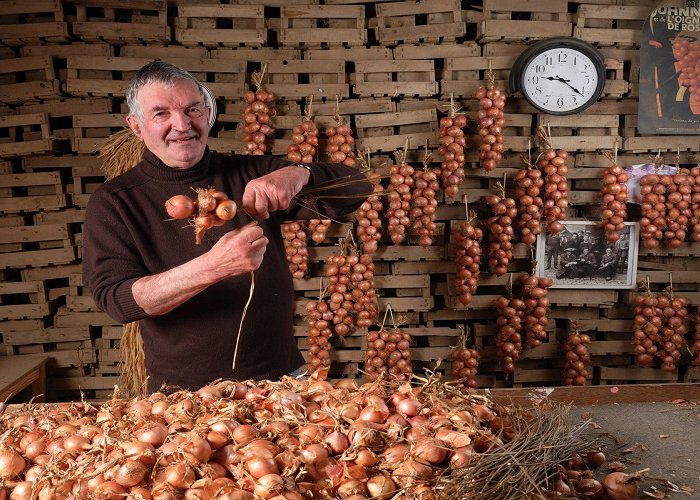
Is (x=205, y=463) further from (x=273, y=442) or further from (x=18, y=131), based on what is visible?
(x=18, y=131)

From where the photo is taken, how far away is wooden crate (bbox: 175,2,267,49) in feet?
11.6

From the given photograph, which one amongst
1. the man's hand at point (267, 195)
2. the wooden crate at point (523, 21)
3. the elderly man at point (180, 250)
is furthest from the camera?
the wooden crate at point (523, 21)

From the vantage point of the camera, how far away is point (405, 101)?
3.68 m

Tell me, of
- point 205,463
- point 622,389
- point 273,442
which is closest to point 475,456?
point 273,442

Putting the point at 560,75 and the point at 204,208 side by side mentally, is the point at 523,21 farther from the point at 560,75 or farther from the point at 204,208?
the point at 204,208

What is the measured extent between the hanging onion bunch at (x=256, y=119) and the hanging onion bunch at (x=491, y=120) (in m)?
1.38

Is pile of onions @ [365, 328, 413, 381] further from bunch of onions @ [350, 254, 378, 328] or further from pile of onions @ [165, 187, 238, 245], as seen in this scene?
pile of onions @ [165, 187, 238, 245]

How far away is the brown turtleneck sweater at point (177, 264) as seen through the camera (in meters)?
1.89

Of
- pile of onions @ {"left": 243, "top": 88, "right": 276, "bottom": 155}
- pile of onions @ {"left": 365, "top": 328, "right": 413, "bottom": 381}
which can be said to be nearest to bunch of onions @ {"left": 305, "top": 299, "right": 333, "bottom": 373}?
pile of onions @ {"left": 365, "top": 328, "right": 413, "bottom": 381}

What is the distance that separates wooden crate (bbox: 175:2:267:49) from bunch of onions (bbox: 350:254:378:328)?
5.34 ft

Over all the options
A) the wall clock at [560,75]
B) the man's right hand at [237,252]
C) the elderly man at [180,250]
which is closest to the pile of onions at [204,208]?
the man's right hand at [237,252]

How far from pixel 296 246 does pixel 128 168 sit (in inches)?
48.0

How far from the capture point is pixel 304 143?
138 inches

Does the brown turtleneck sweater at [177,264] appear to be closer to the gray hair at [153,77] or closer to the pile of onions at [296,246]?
the gray hair at [153,77]
